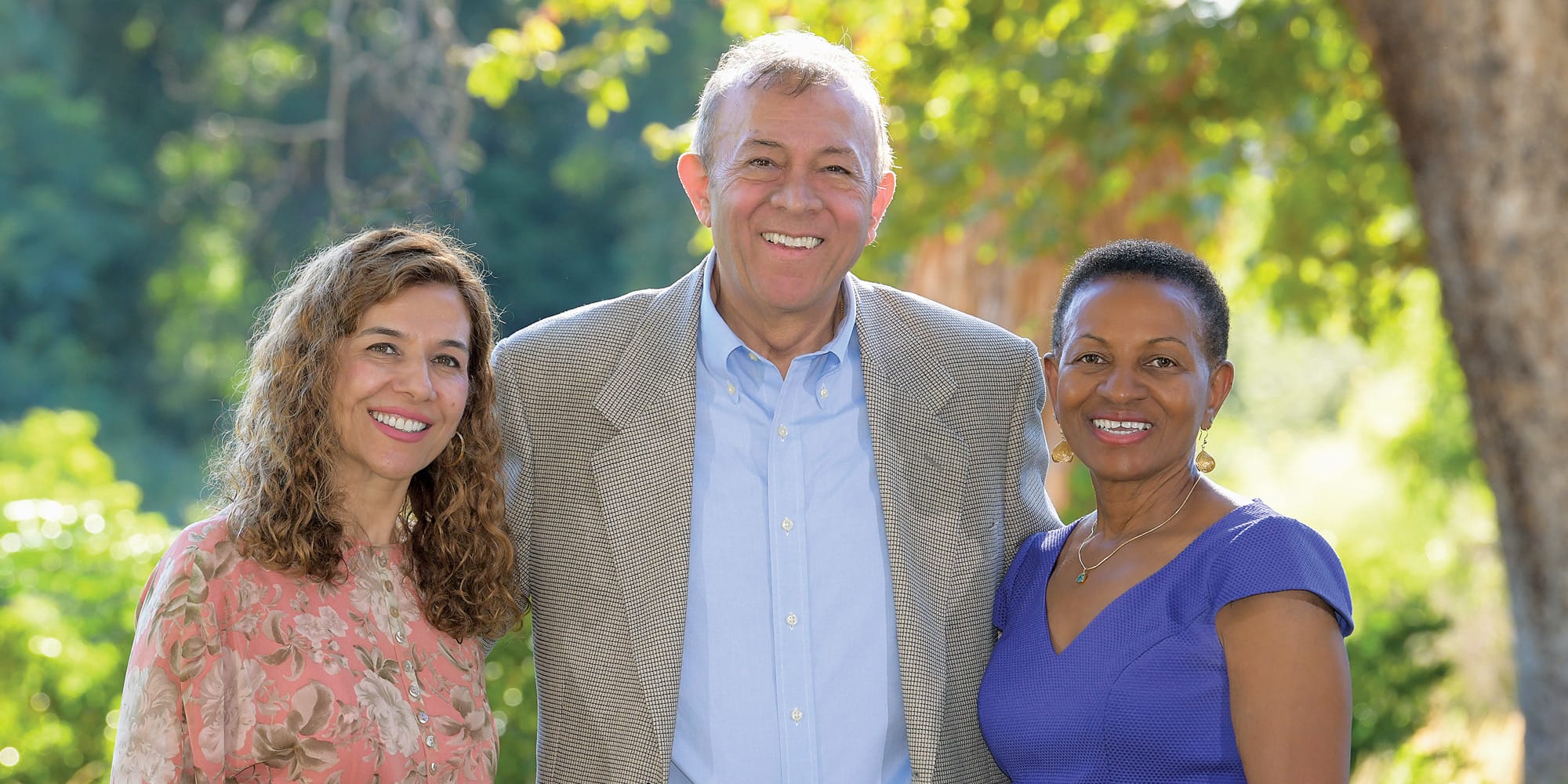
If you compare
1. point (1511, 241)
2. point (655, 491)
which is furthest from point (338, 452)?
point (1511, 241)

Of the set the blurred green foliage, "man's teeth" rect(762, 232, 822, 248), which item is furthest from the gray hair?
the blurred green foliage

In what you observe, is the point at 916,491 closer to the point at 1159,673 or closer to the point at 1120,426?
the point at 1120,426

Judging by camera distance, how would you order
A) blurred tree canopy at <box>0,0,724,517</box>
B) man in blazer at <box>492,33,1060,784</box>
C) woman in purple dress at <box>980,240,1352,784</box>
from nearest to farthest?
woman in purple dress at <box>980,240,1352,784</box>, man in blazer at <box>492,33,1060,784</box>, blurred tree canopy at <box>0,0,724,517</box>

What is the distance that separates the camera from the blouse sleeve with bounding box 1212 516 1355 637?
254 cm

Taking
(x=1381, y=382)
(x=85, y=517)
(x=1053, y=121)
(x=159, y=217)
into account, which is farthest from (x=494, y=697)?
(x=159, y=217)

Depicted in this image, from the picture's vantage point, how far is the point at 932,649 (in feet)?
10.0

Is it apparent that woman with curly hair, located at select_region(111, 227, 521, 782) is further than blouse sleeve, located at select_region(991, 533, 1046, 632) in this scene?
No

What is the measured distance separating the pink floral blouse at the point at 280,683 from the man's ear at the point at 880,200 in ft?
4.22

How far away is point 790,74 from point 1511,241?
2.77 m

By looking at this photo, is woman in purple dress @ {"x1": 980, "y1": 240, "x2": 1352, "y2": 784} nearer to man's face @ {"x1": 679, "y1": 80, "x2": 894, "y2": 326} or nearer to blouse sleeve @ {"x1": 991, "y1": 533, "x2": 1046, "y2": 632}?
blouse sleeve @ {"x1": 991, "y1": 533, "x2": 1046, "y2": 632}

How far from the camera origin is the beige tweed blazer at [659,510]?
9.83ft

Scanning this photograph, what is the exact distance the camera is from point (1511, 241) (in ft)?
15.5

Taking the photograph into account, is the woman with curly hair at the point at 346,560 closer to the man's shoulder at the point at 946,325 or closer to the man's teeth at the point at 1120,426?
the man's shoulder at the point at 946,325

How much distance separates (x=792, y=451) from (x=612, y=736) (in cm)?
68
